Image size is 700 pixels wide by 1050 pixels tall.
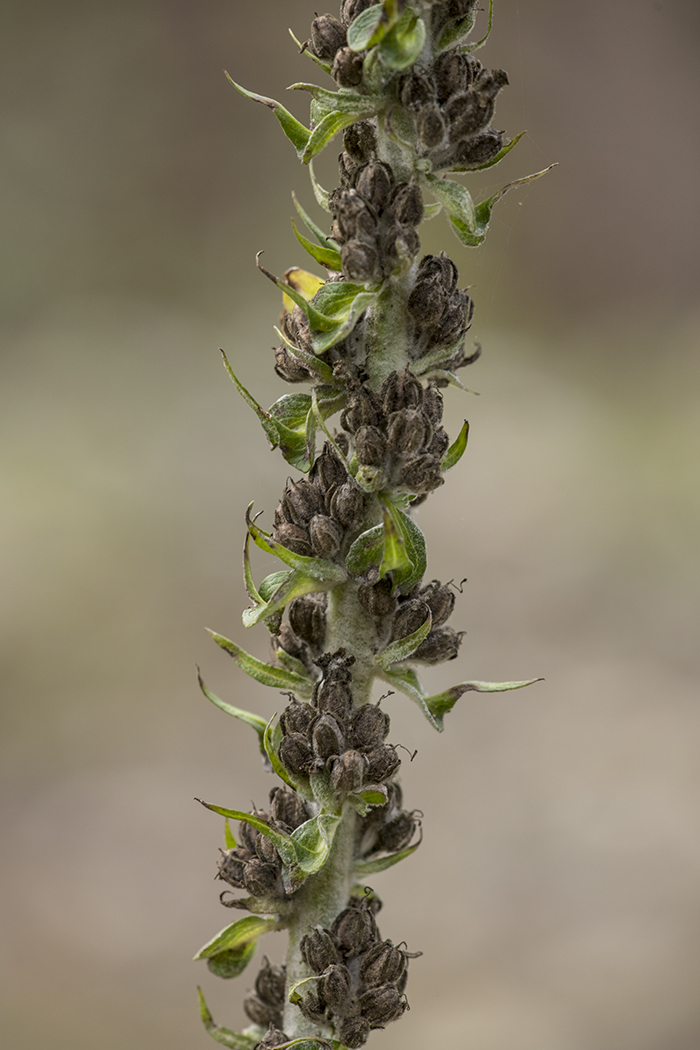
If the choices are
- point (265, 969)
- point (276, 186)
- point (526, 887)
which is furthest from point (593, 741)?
point (276, 186)

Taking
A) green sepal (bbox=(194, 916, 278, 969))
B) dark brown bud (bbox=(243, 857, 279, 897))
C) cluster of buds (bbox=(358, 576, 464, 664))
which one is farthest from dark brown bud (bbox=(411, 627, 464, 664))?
green sepal (bbox=(194, 916, 278, 969))

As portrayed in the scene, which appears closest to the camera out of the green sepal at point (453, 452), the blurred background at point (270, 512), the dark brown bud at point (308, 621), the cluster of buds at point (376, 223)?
the cluster of buds at point (376, 223)

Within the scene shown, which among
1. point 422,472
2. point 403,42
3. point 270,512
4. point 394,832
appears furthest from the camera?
point 270,512

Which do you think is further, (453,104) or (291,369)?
(291,369)

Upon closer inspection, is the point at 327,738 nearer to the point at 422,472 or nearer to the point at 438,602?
the point at 438,602

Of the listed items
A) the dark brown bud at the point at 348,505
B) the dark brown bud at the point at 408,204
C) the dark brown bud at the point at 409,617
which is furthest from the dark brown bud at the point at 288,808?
the dark brown bud at the point at 408,204

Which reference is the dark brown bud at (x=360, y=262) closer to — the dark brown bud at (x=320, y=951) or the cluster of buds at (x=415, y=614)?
the cluster of buds at (x=415, y=614)

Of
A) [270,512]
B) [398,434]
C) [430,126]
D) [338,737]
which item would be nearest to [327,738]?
[338,737]
